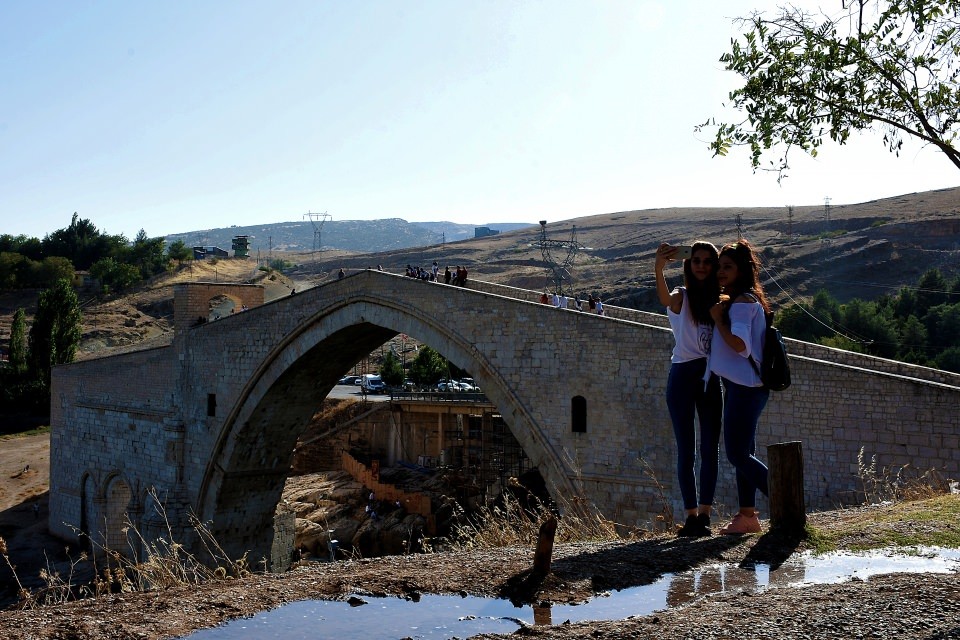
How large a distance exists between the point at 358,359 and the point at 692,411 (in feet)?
53.6

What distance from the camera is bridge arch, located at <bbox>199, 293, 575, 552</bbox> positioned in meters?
17.3

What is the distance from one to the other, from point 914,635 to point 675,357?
222cm

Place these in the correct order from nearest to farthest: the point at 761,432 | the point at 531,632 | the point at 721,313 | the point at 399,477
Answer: the point at 531,632
the point at 721,313
the point at 761,432
the point at 399,477

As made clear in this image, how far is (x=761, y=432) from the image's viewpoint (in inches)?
449

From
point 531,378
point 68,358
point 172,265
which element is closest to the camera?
point 531,378

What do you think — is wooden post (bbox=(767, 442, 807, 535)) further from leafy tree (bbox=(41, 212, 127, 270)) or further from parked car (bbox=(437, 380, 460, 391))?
leafy tree (bbox=(41, 212, 127, 270))

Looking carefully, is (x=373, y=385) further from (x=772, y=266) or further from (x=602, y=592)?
(x=602, y=592)

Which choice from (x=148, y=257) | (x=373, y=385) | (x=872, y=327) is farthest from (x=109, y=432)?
(x=148, y=257)

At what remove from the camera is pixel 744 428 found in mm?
5039

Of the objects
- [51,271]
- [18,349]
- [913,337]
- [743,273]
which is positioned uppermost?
[51,271]

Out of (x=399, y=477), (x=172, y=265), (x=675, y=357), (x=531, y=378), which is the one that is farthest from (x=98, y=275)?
(x=675, y=357)

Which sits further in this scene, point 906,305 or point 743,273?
point 906,305

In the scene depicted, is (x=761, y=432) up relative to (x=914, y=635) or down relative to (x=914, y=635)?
down

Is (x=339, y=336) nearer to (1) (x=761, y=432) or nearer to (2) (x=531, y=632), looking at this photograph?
(1) (x=761, y=432)
